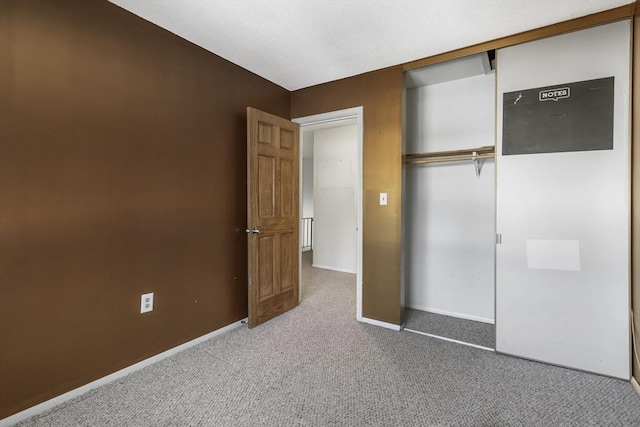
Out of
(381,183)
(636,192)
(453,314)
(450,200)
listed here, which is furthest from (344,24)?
(453,314)

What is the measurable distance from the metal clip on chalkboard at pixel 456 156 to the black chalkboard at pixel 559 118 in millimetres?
428

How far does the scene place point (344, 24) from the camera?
2.11m

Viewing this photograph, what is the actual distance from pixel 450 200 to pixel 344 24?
2013 millimetres

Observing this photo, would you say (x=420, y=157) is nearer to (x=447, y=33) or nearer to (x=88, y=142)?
(x=447, y=33)

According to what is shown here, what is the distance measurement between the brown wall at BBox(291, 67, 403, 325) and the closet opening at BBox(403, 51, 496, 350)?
0.24m

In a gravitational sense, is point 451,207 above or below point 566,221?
above

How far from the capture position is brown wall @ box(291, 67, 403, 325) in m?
2.77

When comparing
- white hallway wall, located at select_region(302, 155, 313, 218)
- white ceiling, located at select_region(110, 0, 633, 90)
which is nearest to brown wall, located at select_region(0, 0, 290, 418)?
white ceiling, located at select_region(110, 0, 633, 90)

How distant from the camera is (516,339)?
2258mm

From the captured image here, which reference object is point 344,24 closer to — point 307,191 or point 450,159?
point 450,159

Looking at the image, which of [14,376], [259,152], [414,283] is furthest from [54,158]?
[414,283]

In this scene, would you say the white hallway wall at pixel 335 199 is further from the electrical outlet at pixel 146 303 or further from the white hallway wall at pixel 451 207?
the electrical outlet at pixel 146 303

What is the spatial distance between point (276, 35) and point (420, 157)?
1.79 metres

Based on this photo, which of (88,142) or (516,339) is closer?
(88,142)
